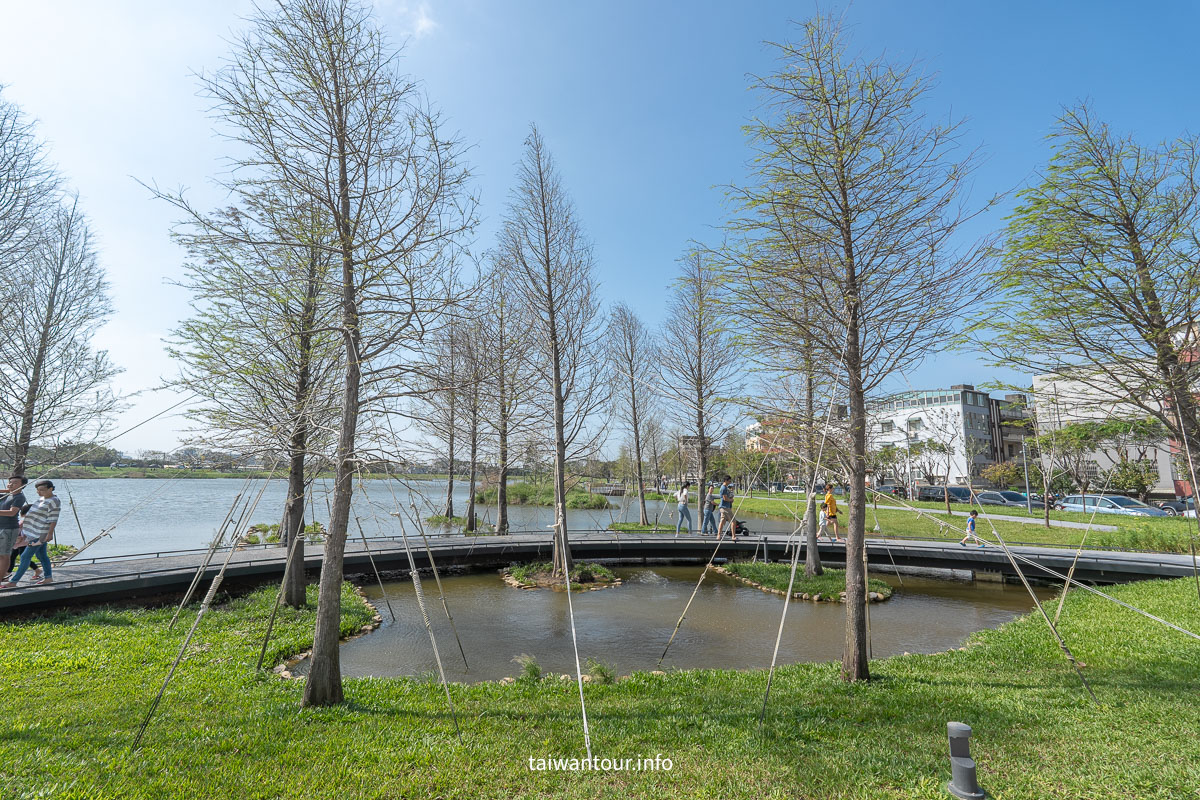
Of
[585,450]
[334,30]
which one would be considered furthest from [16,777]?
[585,450]

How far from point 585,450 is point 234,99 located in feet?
32.8

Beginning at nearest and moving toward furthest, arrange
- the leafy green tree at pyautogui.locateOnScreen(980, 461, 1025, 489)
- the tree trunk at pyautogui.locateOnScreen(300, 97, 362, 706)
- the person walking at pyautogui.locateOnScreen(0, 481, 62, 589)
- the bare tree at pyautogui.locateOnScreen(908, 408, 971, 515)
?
the tree trunk at pyautogui.locateOnScreen(300, 97, 362, 706), the person walking at pyautogui.locateOnScreen(0, 481, 62, 589), the bare tree at pyautogui.locateOnScreen(908, 408, 971, 515), the leafy green tree at pyautogui.locateOnScreen(980, 461, 1025, 489)

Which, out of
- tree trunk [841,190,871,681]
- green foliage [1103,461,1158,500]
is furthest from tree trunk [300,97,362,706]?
green foliage [1103,461,1158,500]

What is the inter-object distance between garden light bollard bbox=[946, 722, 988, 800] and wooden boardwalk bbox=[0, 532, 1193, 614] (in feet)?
16.7

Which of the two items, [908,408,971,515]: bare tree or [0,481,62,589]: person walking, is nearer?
[0,481,62,589]: person walking

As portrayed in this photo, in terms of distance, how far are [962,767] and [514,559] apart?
13.8 meters

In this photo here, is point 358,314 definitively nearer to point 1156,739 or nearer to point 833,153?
point 833,153

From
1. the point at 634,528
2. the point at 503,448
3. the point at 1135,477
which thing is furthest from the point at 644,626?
the point at 1135,477

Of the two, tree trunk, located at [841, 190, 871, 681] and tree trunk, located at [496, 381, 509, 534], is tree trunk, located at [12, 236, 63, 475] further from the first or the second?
tree trunk, located at [841, 190, 871, 681]

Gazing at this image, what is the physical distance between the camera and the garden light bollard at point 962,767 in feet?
9.58

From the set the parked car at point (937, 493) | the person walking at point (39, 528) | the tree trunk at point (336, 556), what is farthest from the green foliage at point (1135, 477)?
the person walking at point (39, 528)

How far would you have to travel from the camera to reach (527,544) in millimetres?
15773

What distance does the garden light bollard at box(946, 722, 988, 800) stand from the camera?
2.92 meters

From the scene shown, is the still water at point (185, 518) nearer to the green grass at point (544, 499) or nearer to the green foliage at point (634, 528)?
the green foliage at point (634, 528)
